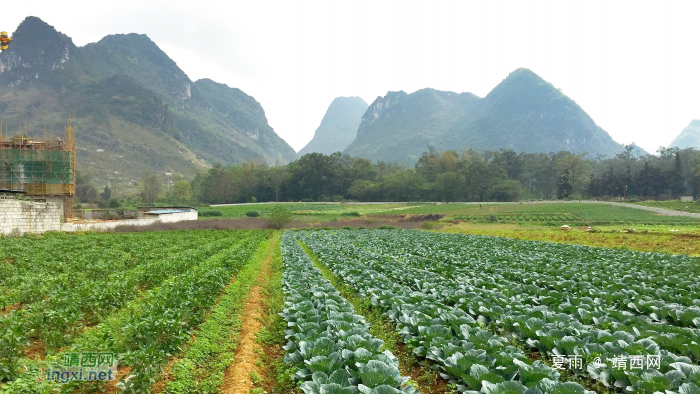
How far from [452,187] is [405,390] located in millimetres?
89663

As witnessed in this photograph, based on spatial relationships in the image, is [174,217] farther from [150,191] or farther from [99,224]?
[150,191]

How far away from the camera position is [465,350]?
5.55 m

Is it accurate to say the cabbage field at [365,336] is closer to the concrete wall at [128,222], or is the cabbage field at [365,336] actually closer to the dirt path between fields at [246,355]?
the dirt path between fields at [246,355]

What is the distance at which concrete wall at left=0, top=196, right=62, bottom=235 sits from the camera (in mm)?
28312

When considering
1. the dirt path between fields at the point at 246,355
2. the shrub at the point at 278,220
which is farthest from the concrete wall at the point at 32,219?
the dirt path between fields at the point at 246,355

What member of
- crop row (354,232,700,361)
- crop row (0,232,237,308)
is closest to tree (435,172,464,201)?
crop row (0,232,237,308)

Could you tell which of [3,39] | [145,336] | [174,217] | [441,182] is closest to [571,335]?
[145,336]

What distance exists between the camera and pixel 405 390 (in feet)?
14.5

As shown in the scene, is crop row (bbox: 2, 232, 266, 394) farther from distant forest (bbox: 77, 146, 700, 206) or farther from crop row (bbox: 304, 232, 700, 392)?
distant forest (bbox: 77, 146, 700, 206)

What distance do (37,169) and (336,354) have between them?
49.7 metres

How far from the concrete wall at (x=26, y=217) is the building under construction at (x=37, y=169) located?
339 inches

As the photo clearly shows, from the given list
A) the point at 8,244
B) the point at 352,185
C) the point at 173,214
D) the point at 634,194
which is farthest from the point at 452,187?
the point at 8,244

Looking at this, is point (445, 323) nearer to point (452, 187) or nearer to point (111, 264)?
point (111, 264)

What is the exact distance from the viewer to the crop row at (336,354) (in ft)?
14.5
